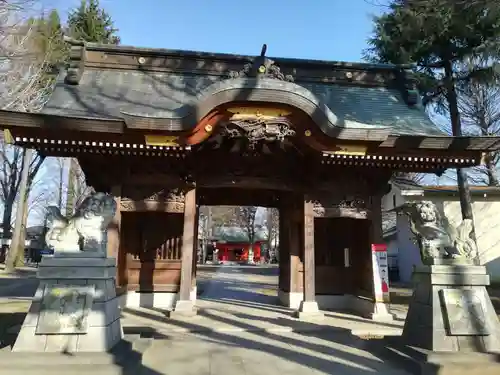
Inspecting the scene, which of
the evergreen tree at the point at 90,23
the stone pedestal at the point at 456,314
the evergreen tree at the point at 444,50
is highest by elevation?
the evergreen tree at the point at 90,23

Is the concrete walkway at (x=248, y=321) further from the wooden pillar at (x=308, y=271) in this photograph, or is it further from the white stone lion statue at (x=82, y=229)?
the white stone lion statue at (x=82, y=229)

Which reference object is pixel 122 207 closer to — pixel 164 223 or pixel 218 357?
pixel 164 223

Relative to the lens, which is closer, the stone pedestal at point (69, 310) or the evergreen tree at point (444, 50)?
the stone pedestal at point (69, 310)

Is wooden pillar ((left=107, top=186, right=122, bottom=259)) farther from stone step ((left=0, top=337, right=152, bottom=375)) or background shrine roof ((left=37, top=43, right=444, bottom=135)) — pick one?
stone step ((left=0, top=337, right=152, bottom=375))

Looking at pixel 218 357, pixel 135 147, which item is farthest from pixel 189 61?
pixel 218 357

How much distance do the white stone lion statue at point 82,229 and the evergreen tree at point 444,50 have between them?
9.78m

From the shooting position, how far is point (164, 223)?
1039cm

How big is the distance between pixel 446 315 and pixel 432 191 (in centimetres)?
1512

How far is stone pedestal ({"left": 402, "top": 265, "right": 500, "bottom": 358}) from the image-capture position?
5.14 meters

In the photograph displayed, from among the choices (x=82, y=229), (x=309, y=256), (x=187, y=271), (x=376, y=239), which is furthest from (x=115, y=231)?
(x=376, y=239)

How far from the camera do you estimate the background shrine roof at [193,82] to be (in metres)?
9.45

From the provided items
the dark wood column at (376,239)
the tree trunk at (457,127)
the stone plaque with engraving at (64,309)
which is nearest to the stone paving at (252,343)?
the dark wood column at (376,239)

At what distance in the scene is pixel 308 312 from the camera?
845 centimetres

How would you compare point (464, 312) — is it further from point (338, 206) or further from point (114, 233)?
point (114, 233)
